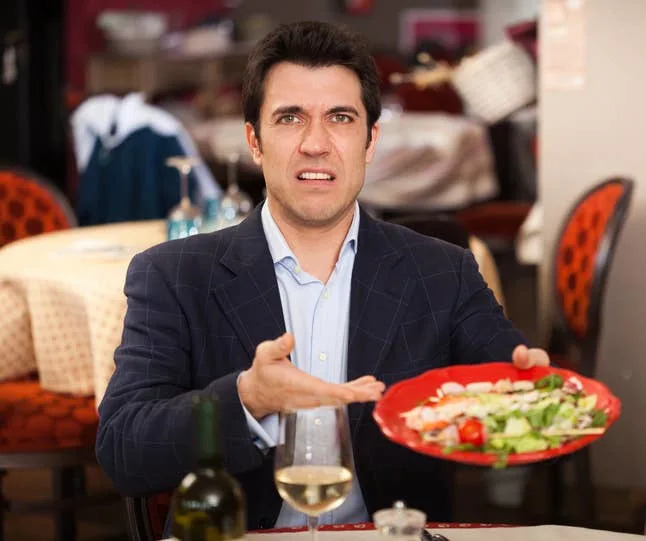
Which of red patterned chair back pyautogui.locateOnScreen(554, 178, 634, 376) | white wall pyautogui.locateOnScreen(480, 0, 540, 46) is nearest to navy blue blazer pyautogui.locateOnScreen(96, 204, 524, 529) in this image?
red patterned chair back pyautogui.locateOnScreen(554, 178, 634, 376)

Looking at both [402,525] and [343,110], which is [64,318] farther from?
[402,525]

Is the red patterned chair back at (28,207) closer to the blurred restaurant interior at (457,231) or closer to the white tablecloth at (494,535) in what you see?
the blurred restaurant interior at (457,231)

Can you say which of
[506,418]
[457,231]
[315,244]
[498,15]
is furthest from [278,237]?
[498,15]

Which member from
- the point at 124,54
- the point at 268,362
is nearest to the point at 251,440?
the point at 268,362

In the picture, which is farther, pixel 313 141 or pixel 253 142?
pixel 253 142

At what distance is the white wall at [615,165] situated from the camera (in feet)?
14.3

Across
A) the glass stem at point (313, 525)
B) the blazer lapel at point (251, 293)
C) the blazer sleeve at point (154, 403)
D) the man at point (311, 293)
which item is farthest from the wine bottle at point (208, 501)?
the blazer lapel at point (251, 293)

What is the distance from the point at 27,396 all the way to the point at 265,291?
163 centimetres

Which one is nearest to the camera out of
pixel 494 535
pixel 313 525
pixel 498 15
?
pixel 313 525

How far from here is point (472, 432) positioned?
1.59m

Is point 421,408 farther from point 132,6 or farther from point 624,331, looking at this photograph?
point 132,6

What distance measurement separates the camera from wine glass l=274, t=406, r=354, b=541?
56.7 inches

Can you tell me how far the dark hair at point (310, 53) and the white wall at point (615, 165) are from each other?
→ 2.41m

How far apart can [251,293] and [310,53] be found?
15.6 inches
